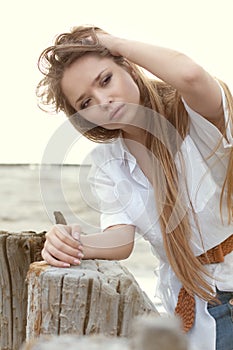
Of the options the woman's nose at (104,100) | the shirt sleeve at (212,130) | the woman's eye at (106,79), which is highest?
the woman's eye at (106,79)

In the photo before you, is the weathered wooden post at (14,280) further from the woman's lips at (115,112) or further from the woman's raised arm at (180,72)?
the woman's raised arm at (180,72)

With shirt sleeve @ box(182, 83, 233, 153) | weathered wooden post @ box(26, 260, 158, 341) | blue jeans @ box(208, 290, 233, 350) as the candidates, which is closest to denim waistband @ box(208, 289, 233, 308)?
blue jeans @ box(208, 290, 233, 350)

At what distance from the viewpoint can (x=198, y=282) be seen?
192 cm

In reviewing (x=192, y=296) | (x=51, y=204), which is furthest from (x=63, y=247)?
(x=192, y=296)

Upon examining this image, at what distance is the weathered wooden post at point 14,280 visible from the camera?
6.10ft

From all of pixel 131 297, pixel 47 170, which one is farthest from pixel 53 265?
pixel 47 170

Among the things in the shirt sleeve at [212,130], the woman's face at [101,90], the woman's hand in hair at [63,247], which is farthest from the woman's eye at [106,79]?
the woman's hand in hair at [63,247]

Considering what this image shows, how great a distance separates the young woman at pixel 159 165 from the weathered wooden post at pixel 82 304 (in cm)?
31

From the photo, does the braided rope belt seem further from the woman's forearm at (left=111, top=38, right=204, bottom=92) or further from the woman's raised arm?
the woman's forearm at (left=111, top=38, right=204, bottom=92)

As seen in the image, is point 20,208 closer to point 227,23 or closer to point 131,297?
point 227,23

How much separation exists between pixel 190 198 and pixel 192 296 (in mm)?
268

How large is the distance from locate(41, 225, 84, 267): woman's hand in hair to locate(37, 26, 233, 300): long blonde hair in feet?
0.89

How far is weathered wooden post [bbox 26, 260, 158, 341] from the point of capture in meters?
1.41

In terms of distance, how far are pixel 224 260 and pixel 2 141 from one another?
938 cm
